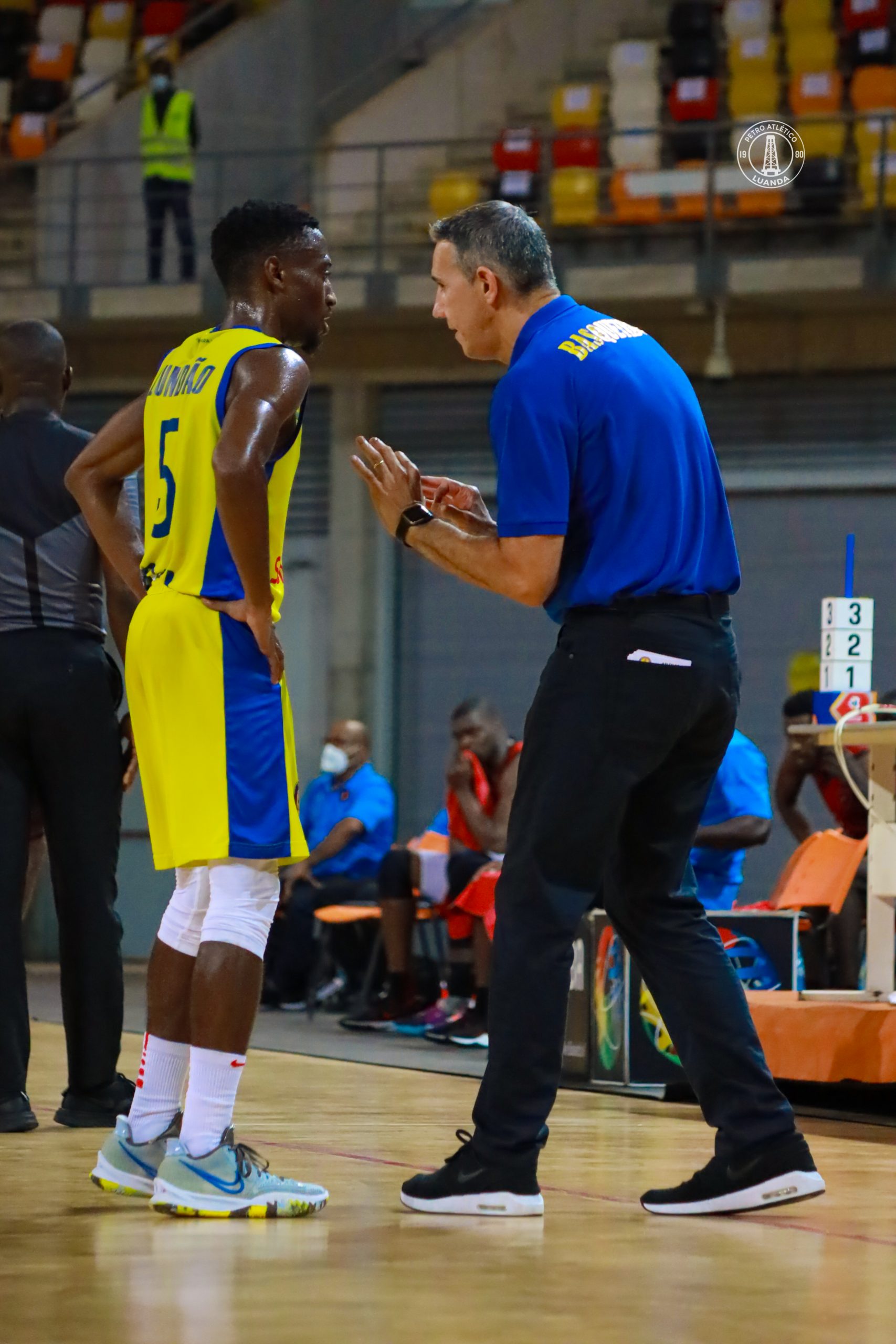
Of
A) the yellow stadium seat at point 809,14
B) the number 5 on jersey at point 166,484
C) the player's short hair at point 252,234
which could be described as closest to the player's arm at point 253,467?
the number 5 on jersey at point 166,484

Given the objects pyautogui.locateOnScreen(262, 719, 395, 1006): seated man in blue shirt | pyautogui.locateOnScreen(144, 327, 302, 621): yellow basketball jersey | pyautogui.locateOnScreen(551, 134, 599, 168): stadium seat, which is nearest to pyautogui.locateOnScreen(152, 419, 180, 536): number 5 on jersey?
pyautogui.locateOnScreen(144, 327, 302, 621): yellow basketball jersey

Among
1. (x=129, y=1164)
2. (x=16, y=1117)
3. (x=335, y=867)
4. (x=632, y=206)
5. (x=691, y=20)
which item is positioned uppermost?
(x=691, y=20)

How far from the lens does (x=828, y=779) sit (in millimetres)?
7543

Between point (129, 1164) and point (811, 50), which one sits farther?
point (811, 50)

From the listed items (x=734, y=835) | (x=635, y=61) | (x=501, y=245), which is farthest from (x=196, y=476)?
(x=635, y=61)

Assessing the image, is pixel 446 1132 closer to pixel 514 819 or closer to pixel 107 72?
pixel 514 819

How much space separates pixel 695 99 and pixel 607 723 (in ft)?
34.7

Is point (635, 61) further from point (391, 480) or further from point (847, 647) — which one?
point (391, 480)

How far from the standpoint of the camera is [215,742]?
325 cm

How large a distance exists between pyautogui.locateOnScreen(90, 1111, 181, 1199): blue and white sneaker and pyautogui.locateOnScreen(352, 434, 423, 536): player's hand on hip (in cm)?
116

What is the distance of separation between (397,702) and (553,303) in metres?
10.2

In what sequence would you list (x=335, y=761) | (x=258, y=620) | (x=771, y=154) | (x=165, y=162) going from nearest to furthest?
1. (x=258, y=620)
2. (x=335, y=761)
3. (x=771, y=154)
4. (x=165, y=162)

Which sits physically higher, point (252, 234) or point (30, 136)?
point (30, 136)

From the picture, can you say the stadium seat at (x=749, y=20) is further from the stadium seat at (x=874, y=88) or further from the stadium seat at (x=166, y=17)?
the stadium seat at (x=166, y=17)
